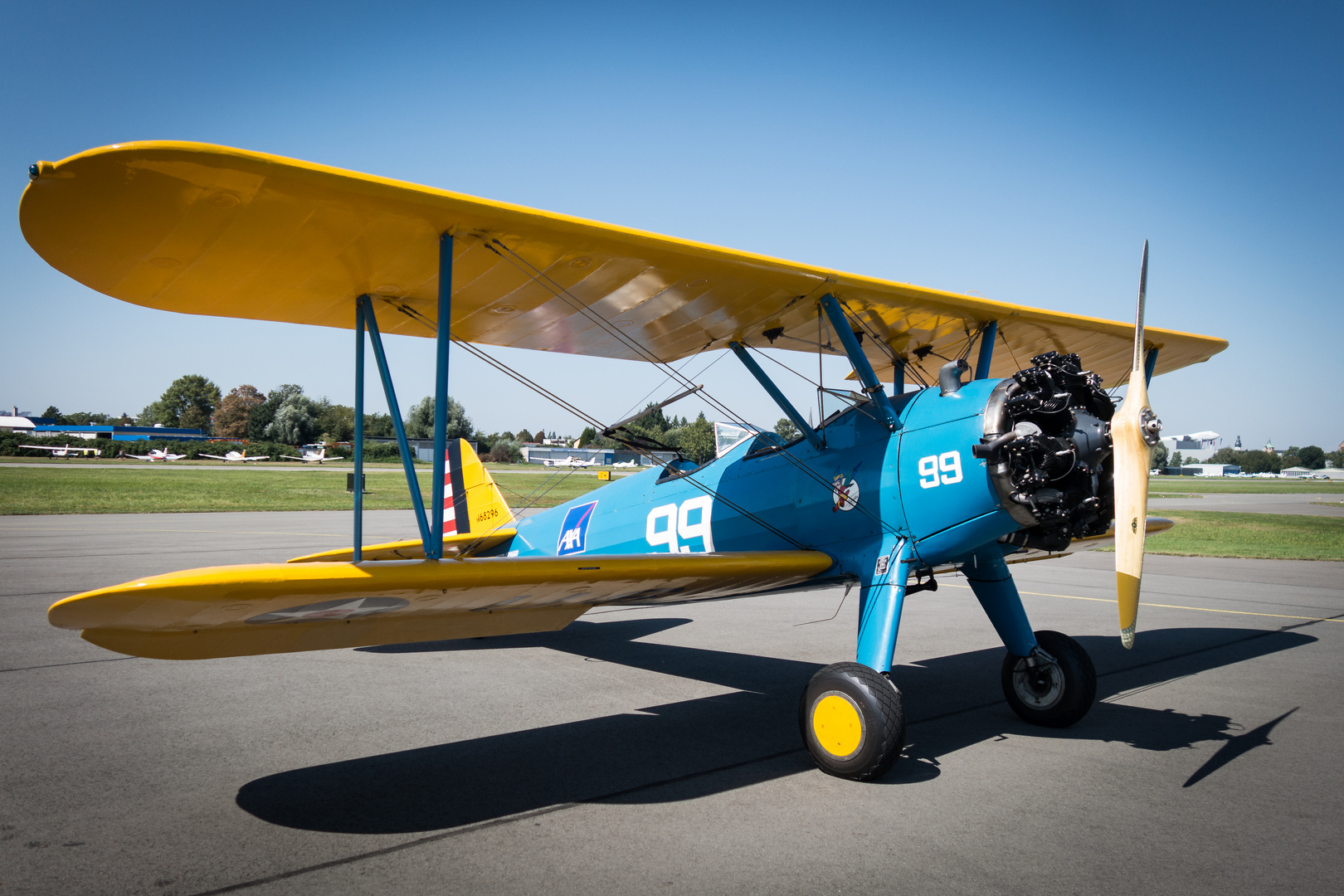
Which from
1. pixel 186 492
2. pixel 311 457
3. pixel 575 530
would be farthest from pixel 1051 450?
pixel 311 457

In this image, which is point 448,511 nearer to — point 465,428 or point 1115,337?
point 1115,337

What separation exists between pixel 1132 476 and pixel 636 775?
2797 mm

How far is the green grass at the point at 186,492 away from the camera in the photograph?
22203mm

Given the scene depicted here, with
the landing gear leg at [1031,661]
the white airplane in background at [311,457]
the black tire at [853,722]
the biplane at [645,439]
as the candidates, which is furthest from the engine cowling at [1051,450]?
the white airplane in background at [311,457]

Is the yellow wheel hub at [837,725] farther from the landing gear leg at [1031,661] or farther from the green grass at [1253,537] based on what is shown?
the green grass at [1253,537]

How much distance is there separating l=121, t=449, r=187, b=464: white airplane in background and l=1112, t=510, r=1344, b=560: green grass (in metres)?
65.3

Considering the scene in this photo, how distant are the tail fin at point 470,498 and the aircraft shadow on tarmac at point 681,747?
1.85 meters

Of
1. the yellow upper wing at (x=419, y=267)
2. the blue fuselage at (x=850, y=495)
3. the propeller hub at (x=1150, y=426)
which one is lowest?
the blue fuselage at (x=850, y=495)

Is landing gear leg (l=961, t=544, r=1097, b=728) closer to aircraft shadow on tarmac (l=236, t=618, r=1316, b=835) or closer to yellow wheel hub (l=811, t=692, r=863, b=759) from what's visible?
aircraft shadow on tarmac (l=236, t=618, r=1316, b=835)

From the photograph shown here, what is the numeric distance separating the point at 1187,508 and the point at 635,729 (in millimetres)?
29636

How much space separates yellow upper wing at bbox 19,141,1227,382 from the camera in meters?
3.15

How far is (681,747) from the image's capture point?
4219 mm

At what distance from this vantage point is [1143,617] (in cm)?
872

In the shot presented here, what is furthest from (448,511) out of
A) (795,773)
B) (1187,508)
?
(1187,508)
